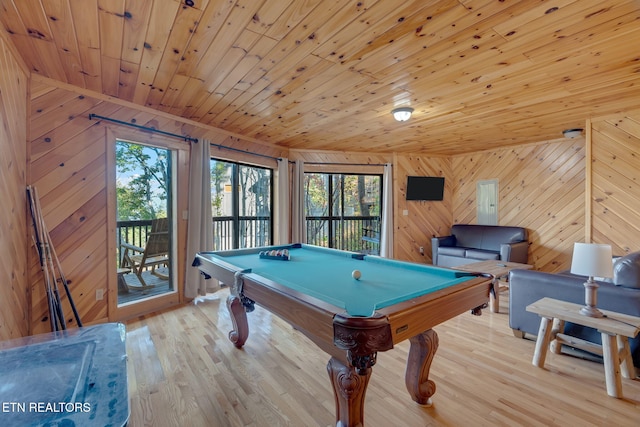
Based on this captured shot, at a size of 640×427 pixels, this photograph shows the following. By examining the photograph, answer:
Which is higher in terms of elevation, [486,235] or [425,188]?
[425,188]

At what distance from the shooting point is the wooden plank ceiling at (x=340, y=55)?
168cm

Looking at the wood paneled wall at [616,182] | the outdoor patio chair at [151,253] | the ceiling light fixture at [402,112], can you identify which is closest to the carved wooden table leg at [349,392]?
the ceiling light fixture at [402,112]

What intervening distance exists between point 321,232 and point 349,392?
4.55 meters

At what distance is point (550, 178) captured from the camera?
5.02 m

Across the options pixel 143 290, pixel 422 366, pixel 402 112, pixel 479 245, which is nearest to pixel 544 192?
pixel 479 245

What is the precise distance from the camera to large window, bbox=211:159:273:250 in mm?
4508

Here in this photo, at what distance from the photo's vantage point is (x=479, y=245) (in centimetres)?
552

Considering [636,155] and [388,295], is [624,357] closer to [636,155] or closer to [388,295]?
[388,295]

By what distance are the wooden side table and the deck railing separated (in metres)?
3.78

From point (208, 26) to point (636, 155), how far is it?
473 centimetres

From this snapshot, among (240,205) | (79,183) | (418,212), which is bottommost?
(418,212)

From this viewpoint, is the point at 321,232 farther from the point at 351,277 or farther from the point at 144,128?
the point at 351,277

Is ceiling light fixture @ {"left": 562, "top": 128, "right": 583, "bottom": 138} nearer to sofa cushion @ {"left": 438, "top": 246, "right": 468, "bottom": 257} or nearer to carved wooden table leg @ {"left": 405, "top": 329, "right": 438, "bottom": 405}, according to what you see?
sofa cushion @ {"left": 438, "top": 246, "right": 468, "bottom": 257}

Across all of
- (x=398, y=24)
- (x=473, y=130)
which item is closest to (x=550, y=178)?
(x=473, y=130)
